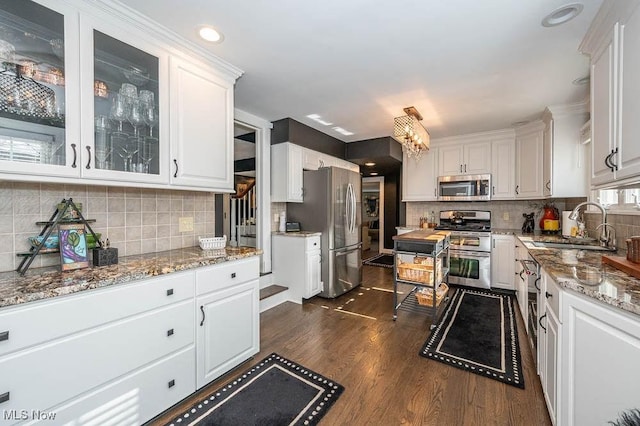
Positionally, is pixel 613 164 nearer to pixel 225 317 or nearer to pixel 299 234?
pixel 225 317

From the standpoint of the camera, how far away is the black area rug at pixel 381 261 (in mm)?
5764

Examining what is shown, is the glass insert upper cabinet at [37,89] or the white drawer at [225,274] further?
the white drawer at [225,274]

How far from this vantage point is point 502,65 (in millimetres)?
2219

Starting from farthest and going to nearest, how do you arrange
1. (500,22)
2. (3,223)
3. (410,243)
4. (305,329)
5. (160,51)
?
(410,243) < (305,329) < (160,51) < (500,22) < (3,223)

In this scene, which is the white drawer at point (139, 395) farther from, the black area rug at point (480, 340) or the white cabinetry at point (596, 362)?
the white cabinetry at point (596, 362)

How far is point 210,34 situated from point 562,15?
7.44 ft

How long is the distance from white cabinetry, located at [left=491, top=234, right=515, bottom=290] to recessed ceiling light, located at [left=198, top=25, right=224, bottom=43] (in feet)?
13.8

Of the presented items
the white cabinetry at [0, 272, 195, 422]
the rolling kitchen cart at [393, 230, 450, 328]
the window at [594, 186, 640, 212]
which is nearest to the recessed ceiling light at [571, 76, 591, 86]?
the window at [594, 186, 640, 212]

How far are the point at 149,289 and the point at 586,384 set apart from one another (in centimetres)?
222

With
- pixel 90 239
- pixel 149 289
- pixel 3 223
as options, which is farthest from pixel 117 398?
pixel 3 223

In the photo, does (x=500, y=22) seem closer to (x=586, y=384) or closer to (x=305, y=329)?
(x=586, y=384)

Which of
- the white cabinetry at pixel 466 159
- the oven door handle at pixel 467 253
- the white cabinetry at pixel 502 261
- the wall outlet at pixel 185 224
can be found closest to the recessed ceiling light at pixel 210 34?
the wall outlet at pixel 185 224

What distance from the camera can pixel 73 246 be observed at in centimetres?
153

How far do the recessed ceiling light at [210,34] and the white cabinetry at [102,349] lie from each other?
64.6 inches
